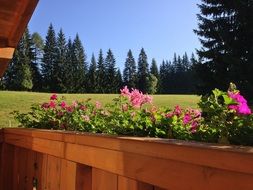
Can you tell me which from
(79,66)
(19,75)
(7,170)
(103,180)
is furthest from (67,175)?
(79,66)

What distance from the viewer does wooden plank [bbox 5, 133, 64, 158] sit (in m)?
2.07

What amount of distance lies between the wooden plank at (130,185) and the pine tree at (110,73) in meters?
60.2

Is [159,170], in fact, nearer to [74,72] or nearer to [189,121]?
[189,121]

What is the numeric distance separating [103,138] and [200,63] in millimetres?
18568

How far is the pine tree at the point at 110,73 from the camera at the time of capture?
62.8 metres

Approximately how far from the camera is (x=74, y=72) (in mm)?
62000

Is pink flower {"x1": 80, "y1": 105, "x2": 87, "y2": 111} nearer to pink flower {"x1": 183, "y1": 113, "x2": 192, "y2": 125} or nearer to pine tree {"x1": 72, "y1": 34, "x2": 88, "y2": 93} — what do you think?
pink flower {"x1": 183, "y1": 113, "x2": 192, "y2": 125}

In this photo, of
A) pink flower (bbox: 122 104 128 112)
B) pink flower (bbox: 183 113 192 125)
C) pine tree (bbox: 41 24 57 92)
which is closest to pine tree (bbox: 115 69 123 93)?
pine tree (bbox: 41 24 57 92)

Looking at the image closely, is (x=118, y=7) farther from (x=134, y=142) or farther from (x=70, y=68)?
(x=70, y=68)

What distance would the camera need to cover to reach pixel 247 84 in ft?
58.5

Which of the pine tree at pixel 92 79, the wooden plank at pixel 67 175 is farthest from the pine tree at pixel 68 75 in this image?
the wooden plank at pixel 67 175

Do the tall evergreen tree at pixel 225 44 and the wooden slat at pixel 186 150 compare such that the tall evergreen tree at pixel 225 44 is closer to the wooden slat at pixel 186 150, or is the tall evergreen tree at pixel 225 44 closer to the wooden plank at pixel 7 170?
the wooden plank at pixel 7 170

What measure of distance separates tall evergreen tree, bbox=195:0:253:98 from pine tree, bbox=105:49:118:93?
41.7 meters

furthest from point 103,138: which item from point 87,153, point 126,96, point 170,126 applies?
point 126,96
